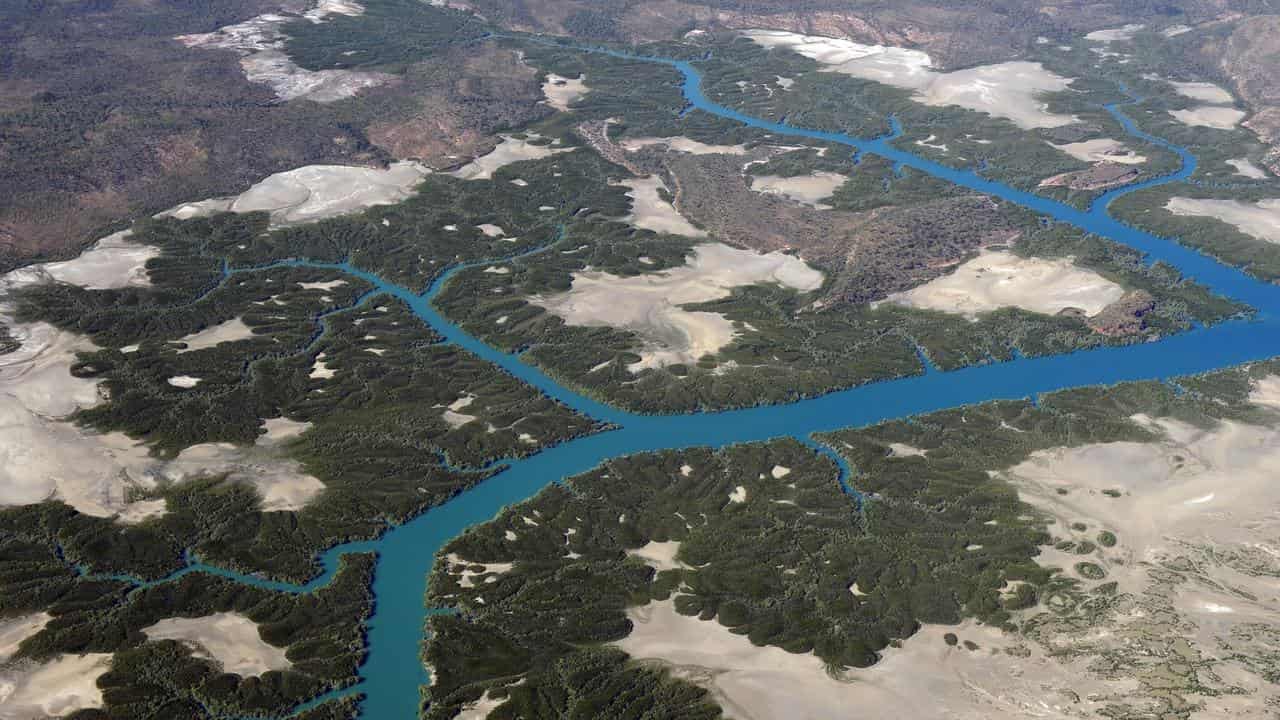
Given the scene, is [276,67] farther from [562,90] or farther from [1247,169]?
[1247,169]

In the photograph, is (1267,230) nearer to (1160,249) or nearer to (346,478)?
(1160,249)

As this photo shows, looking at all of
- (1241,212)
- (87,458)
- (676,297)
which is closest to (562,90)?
(676,297)

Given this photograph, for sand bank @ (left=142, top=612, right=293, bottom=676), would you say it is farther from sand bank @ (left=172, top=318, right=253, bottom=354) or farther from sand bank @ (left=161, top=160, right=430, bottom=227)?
sand bank @ (left=161, top=160, right=430, bottom=227)

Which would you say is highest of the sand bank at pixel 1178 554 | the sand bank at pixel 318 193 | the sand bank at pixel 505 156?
the sand bank at pixel 505 156

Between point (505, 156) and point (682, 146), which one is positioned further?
point (682, 146)

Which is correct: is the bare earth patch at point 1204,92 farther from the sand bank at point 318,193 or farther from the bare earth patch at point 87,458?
the bare earth patch at point 87,458

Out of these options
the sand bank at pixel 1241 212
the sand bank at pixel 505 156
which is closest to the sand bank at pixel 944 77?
the sand bank at pixel 1241 212
